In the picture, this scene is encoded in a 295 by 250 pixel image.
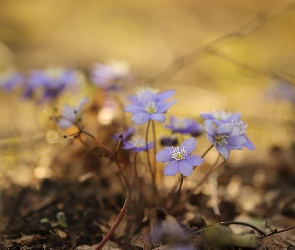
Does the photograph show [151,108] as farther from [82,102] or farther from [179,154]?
[82,102]

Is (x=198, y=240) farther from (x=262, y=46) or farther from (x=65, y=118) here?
(x=262, y=46)

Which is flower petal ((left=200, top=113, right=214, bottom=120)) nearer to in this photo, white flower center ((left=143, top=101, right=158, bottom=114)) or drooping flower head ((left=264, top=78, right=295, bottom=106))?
white flower center ((left=143, top=101, right=158, bottom=114))

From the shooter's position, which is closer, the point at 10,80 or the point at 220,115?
the point at 220,115

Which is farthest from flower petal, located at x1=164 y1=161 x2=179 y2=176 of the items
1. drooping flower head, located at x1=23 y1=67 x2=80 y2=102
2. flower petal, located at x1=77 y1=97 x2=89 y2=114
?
drooping flower head, located at x1=23 y1=67 x2=80 y2=102

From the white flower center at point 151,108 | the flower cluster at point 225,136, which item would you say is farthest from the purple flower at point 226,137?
the white flower center at point 151,108

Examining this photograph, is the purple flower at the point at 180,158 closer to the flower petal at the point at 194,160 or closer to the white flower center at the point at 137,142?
the flower petal at the point at 194,160

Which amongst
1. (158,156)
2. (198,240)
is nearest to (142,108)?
(158,156)

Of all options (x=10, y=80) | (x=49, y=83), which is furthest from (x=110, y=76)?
(x=10, y=80)
